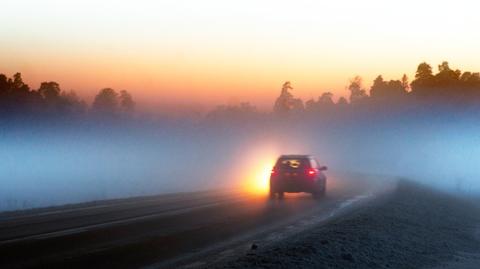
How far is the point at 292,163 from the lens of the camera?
33.4 meters

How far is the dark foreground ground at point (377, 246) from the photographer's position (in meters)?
13.3

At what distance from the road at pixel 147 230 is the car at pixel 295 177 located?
193 centimetres

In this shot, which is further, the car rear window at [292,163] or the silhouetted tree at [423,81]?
the silhouetted tree at [423,81]

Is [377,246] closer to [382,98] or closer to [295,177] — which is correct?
[295,177]

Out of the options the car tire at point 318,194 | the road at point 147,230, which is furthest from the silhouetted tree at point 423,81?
the road at point 147,230

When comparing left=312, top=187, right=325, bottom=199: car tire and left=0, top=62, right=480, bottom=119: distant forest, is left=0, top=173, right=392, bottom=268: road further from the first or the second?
left=0, top=62, right=480, bottom=119: distant forest

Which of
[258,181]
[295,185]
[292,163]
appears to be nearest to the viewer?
[295,185]

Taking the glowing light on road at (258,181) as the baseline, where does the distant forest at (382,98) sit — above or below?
above

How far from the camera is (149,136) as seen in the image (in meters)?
120

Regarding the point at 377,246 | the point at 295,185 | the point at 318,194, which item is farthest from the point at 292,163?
the point at 377,246

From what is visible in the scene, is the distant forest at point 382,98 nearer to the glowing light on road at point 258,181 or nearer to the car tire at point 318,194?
the glowing light on road at point 258,181

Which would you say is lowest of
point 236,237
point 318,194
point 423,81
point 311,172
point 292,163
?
point 236,237

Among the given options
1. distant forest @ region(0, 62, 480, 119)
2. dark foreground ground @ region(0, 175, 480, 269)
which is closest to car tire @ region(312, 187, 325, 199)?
dark foreground ground @ region(0, 175, 480, 269)

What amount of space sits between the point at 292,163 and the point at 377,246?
58.7 ft
